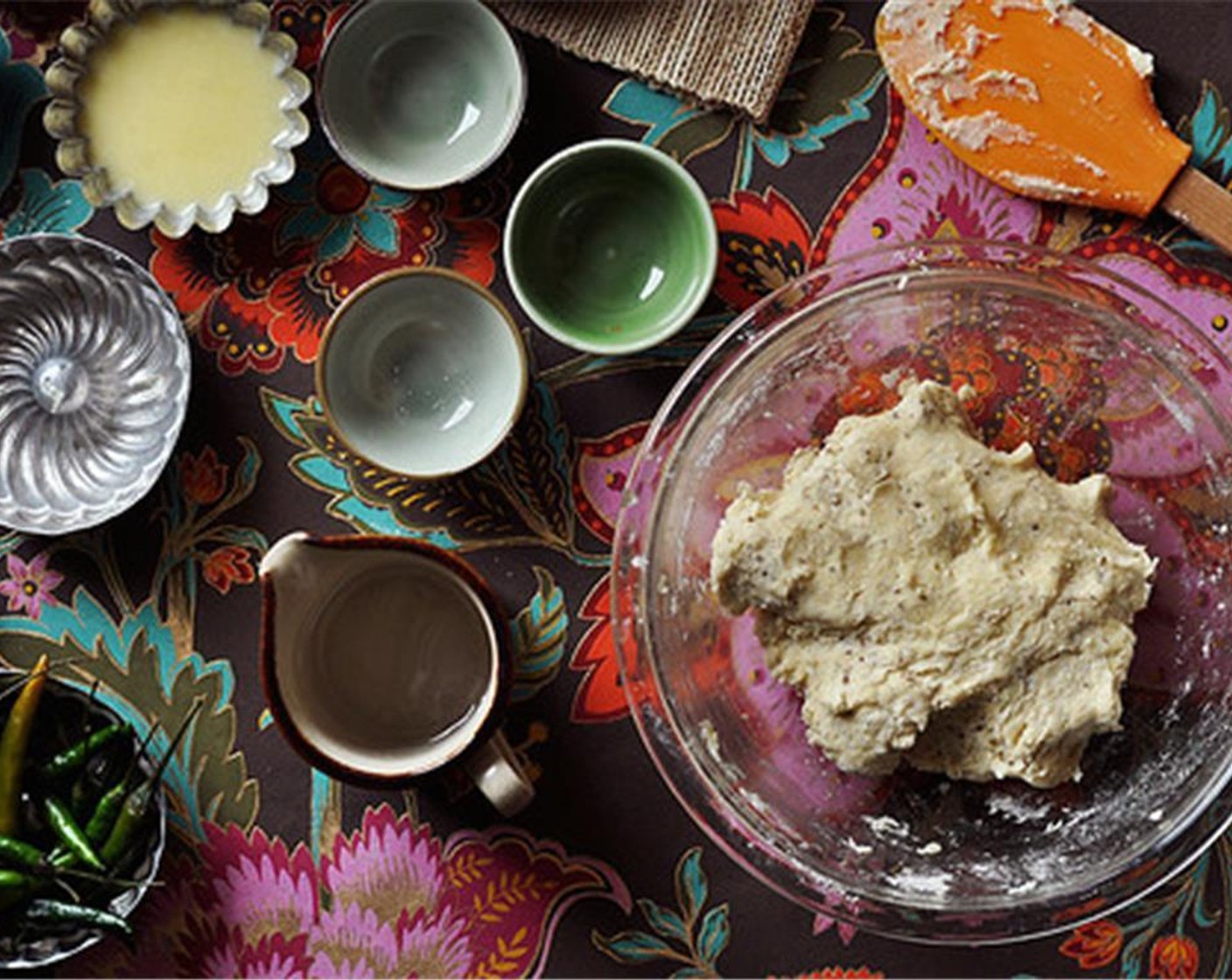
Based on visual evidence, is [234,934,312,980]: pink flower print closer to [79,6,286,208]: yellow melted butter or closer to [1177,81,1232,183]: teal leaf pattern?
[79,6,286,208]: yellow melted butter

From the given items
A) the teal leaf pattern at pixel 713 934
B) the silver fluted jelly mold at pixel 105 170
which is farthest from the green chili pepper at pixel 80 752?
the teal leaf pattern at pixel 713 934

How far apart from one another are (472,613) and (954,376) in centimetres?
61

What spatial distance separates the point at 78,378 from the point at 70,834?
536mm

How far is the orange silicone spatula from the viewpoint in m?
1.86

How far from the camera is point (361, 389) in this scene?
6.37 feet

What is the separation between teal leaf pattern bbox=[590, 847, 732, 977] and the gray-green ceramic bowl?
2.82 ft

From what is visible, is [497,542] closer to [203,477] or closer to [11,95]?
[203,477]

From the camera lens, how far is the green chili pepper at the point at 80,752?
1.92m

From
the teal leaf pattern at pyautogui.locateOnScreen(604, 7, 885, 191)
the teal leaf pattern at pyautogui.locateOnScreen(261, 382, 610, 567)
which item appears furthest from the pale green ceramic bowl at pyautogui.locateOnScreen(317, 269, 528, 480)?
the teal leaf pattern at pyautogui.locateOnScreen(604, 7, 885, 191)

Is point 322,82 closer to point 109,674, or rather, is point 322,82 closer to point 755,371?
point 755,371

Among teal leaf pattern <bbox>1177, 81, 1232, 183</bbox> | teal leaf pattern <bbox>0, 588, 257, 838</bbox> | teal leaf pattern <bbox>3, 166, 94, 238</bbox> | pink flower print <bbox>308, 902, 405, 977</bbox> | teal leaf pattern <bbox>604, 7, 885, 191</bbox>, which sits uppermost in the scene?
teal leaf pattern <bbox>1177, 81, 1232, 183</bbox>

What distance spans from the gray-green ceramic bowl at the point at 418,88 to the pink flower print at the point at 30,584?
62cm

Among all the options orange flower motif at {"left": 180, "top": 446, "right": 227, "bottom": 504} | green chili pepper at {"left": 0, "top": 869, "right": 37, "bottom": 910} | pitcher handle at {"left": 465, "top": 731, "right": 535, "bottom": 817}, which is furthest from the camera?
orange flower motif at {"left": 180, "top": 446, "right": 227, "bottom": 504}

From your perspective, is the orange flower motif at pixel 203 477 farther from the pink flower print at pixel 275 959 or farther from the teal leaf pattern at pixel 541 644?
the pink flower print at pixel 275 959
